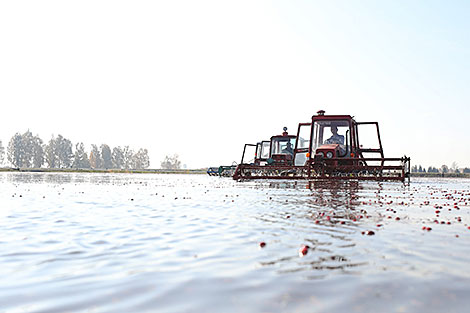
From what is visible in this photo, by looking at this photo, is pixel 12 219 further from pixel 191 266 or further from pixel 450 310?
pixel 450 310

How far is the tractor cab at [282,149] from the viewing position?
2673 centimetres

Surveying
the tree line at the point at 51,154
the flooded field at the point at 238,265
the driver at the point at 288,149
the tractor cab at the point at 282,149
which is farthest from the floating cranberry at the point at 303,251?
the tree line at the point at 51,154

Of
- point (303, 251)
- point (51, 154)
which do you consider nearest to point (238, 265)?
point (303, 251)

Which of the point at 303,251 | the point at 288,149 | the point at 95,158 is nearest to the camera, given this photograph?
the point at 303,251

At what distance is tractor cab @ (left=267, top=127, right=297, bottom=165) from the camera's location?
2673cm

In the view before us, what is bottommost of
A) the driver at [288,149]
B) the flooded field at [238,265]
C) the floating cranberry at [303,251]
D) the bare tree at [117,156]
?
the flooded field at [238,265]

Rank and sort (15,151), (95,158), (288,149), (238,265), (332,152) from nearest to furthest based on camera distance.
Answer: (238,265) → (332,152) → (288,149) → (15,151) → (95,158)

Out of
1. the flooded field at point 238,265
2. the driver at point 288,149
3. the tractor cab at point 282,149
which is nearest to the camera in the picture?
the flooded field at point 238,265

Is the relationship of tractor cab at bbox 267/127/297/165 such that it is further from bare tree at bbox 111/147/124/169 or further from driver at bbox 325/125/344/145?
bare tree at bbox 111/147/124/169

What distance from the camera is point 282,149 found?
27250 millimetres

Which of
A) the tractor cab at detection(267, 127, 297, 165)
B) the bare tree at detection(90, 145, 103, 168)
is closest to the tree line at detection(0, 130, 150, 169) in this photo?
the bare tree at detection(90, 145, 103, 168)

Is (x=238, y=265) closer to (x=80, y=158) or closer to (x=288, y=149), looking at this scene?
(x=288, y=149)

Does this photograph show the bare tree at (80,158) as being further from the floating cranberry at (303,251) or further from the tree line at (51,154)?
the floating cranberry at (303,251)

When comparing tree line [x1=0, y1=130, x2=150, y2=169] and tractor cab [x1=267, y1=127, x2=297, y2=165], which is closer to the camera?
tractor cab [x1=267, y1=127, x2=297, y2=165]
